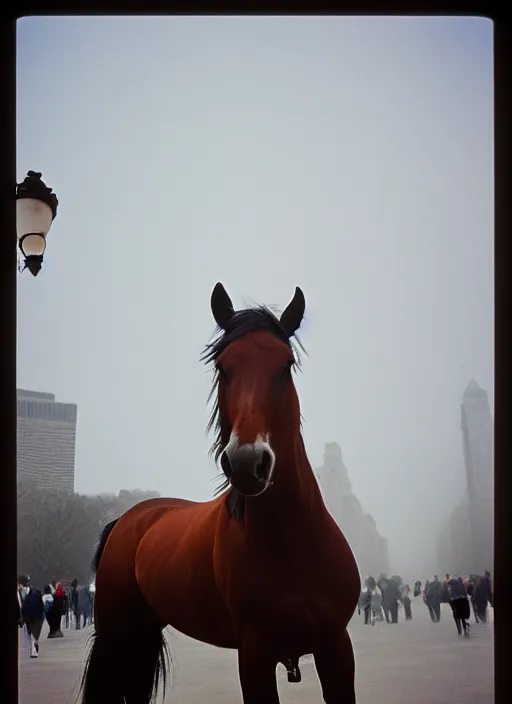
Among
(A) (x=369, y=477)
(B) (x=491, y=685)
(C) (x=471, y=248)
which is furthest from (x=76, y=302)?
(B) (x=491, y=685)

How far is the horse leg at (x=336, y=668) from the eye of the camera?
1826 mm

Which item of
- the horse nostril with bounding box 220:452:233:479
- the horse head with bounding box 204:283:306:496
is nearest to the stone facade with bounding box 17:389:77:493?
the horse head with bounding box 204:283:306:496

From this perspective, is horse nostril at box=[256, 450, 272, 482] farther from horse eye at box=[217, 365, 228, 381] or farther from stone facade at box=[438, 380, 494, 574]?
stone facade at box=[438, 380, 494, 574]

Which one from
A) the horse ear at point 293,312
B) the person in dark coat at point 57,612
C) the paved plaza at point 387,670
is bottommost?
the paved plaza at point 387,670

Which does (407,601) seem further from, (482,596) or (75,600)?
(75,600)

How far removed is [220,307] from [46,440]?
Answer: 2.16ft

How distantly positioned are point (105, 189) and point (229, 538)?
3.44ft

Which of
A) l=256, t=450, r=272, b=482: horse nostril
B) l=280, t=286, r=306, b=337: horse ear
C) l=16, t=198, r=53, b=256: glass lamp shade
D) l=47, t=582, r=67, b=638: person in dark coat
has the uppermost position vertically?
l=16, t=198, r=53, b=256: glass lamp shade

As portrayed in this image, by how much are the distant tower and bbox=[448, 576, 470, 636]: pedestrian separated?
7 centimetres

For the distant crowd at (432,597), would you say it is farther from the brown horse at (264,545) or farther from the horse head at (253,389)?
the horse head at (253,389)

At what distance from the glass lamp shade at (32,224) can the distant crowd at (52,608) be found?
0.89 metres

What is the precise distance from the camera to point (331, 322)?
2.12 metres

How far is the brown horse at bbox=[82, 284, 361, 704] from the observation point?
1.74 meters

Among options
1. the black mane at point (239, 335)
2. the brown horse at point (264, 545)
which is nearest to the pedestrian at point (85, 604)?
the brown horse at point (264, 545)
